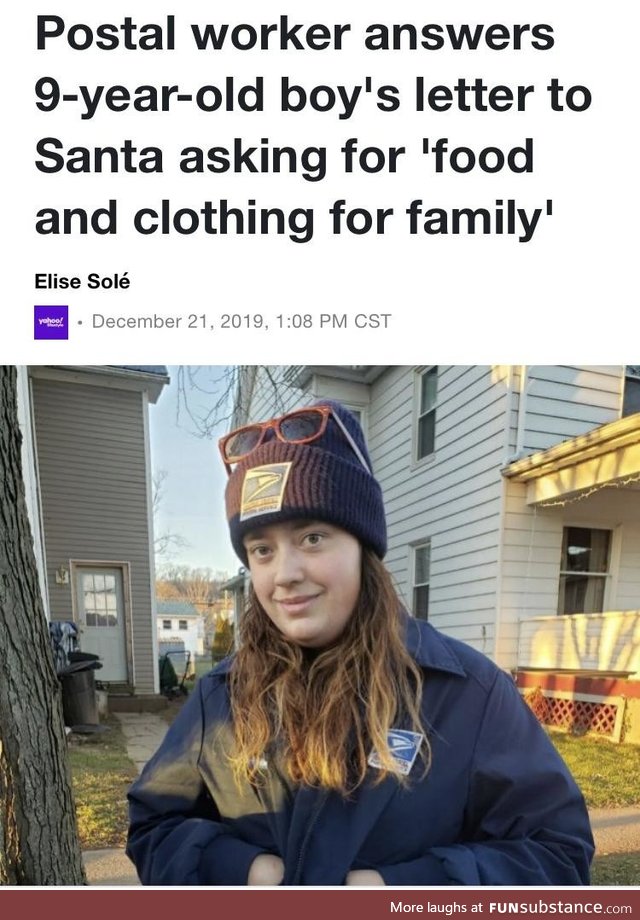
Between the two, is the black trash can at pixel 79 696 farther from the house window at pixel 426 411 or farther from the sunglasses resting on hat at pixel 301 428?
the house window at pixel 426 411

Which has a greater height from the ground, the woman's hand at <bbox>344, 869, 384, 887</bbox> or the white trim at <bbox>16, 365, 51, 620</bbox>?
the white trim at <bbox>16, 365, 51, 620</bbox>

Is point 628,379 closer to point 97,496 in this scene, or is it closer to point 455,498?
point 455,498

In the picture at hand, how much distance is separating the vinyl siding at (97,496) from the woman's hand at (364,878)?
0.51 m

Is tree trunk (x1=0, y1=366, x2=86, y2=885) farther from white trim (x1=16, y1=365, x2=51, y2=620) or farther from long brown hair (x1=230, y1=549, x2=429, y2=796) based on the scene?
long brown hair (x1=230, y1=549, x2=429, y2=796)

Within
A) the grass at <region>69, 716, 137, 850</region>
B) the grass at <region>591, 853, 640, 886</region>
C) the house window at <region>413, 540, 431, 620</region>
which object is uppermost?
the house window at <region>413, 540, 431, 620</region>

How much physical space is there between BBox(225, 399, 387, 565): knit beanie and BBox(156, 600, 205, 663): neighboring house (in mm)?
354

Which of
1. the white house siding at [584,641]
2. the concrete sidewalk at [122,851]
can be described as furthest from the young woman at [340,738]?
the white house siding at [584,641]

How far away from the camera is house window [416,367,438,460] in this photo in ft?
3.47

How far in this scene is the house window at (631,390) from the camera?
1.04 metres

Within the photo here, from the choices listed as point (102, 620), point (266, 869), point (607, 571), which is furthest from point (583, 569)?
point (102, 620)

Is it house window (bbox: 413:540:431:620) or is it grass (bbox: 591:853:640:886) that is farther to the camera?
house window (bbox: 413:540:431:620)

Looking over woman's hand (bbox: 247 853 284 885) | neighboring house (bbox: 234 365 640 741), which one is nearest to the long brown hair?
woman's hand (bbox: 247 853 284 885)
